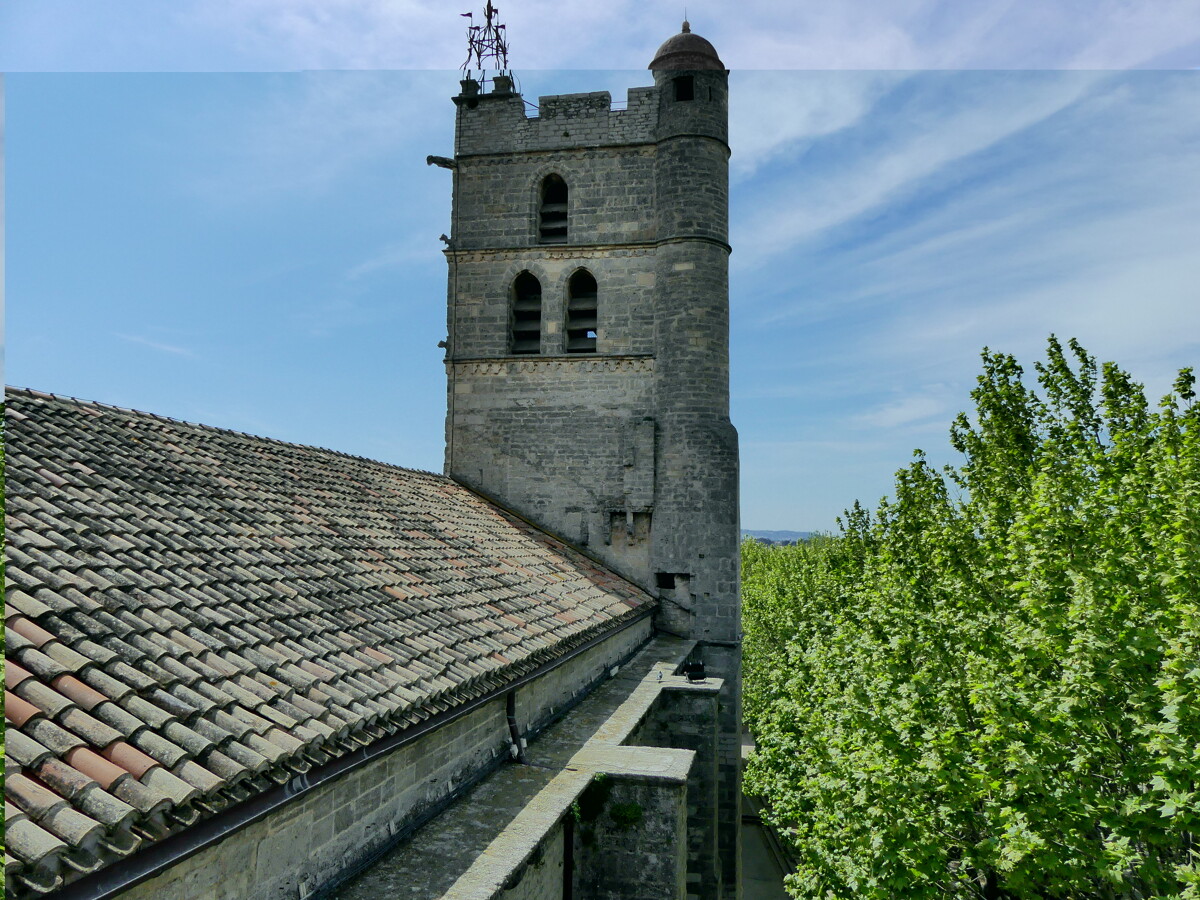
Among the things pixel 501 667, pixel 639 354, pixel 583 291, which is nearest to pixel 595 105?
pixel 583 291

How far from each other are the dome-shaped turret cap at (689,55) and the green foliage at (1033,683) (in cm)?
836

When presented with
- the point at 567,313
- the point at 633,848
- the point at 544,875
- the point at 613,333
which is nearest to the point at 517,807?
the point at 544,875

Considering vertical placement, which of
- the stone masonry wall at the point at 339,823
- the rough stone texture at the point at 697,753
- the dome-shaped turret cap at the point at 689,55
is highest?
the dome-shaped turret cap at the point at 689,55

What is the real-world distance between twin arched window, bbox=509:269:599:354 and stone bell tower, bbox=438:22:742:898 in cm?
4

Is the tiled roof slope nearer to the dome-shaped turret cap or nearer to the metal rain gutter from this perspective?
the metal rain gutter

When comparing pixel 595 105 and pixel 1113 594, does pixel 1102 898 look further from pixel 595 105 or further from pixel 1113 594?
pixel 595 105

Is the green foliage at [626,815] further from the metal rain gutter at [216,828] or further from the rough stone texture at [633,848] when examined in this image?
the metal rain gutter at [216,828]

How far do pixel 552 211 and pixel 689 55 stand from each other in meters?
4.02

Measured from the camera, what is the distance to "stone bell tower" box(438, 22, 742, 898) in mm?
15461

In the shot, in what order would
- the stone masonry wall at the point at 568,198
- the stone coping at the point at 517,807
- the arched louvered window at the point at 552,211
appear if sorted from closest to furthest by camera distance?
the stone coping at the point at 517,807 → the stone masonry wall at the point at 568,198 → the arched louvered window at the point at 552,211

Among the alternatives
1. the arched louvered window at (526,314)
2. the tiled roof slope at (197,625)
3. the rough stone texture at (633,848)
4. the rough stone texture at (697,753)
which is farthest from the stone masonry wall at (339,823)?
the arched louvered window at (526,314)

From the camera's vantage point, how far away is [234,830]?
3.95m

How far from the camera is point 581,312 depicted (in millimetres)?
16891

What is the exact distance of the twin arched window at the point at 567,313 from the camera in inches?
655
